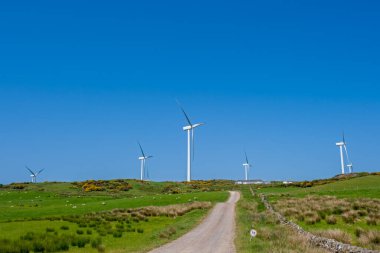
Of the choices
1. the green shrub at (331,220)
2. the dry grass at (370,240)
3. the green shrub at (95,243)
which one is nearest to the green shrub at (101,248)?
the green shrub at (95,243)

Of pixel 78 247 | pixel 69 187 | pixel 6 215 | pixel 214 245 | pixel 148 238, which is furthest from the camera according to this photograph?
pixel 69 187

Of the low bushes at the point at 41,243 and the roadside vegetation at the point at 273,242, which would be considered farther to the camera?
the low bushes at the point at 41,243

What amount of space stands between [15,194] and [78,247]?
73.6 m

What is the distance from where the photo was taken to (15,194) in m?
95.8

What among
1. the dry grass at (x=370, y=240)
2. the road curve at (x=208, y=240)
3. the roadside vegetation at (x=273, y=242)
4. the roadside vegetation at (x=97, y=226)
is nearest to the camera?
the roadside vegetation at (x=273, y=242)

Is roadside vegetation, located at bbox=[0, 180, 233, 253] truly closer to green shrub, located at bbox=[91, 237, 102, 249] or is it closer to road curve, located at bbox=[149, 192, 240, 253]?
green shrub, located at bbox=[91, 237, 102, 249]

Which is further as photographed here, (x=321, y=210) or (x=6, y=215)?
(x=6, y=215)

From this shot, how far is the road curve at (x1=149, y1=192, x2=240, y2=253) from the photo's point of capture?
26.5 meters

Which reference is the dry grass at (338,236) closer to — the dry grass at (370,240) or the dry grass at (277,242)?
the dry grass at (370,240)

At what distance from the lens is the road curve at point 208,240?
26469 millimetres

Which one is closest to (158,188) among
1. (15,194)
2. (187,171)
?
(187,171)

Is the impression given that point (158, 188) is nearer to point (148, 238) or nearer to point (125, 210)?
point (125, 210)

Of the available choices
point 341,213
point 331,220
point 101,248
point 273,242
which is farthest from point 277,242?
point 341,213

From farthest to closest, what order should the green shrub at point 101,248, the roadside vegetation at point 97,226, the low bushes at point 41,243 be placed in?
the roadside vegetation at point 97,226 → the green shrub at point 101,248 → the low bushes at point 41,243
